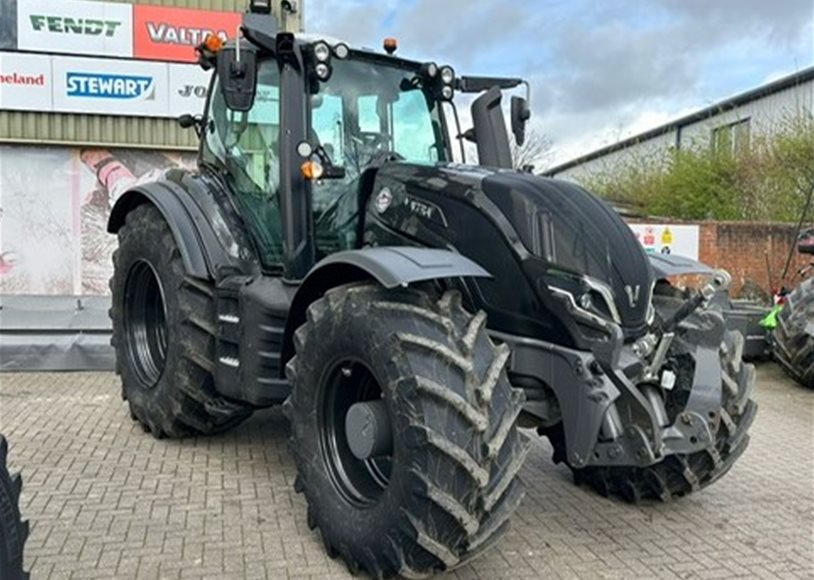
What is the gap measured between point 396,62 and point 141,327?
2.69 metres

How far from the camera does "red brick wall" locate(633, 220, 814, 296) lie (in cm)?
1281

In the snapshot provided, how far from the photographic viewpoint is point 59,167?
11578 millimetres

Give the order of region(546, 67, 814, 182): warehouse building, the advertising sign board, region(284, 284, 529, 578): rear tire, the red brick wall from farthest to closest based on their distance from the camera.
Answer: region(546, 67, 814, 182): warehouse building → the red brick wall → the advertising sign board → region(284, 284, 529, 578): rear tire

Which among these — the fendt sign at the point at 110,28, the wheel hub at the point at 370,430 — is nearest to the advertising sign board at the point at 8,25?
the fendt sign at the point at 110,28

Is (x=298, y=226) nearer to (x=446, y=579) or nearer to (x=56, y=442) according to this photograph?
(x=446, y=579)

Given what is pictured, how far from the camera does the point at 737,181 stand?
1738cm

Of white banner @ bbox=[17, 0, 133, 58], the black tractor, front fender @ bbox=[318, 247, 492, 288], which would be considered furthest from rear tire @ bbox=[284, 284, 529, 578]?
white banner @ bbox=[17, 0, 133, 58]

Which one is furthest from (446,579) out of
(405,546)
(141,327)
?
(141,327)

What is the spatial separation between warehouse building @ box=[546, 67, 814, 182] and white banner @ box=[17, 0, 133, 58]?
13.3m

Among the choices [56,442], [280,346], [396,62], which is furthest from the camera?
[56,442]

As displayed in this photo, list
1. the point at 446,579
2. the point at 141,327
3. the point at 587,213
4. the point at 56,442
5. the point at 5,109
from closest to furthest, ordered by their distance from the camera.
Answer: the point at 446,579 < the point at 587,213 < the point at 56,442 < the point at 141,327 < the point at 5,109

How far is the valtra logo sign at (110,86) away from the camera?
11172 mm

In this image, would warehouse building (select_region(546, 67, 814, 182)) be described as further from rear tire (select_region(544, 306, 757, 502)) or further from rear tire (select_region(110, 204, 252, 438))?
rear tire (select_region(110, 204, 252, 438))

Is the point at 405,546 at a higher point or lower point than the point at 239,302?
lower
